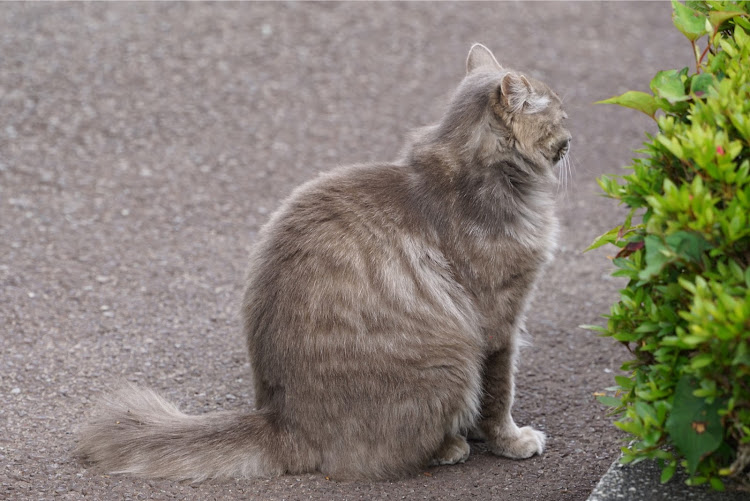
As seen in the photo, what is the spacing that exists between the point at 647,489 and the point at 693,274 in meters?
0.79

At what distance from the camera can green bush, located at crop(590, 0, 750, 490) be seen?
2.32 m

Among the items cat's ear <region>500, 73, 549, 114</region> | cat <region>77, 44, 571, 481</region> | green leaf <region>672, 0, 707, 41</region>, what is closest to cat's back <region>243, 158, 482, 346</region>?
cat <region>77, 44, 571, 481</region>

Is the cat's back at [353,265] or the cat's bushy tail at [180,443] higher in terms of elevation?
the cat's back at [353,265]

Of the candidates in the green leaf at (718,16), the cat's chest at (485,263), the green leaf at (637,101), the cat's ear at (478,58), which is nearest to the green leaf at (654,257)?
the green leaf at (637,101)

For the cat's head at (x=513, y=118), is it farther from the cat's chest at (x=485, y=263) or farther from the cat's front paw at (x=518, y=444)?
the cat's front paw at (x=518, y=444)

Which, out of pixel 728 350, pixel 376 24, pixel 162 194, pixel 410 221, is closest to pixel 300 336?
pixel 410 221

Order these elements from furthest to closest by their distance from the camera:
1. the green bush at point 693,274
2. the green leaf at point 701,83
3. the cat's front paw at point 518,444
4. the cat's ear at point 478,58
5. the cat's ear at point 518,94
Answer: the cat's ear at point 478,58 < the cat's front paw at point 518,444 < the cat's ear at point 518,94 < the green leaf at point 701,83 < the green bush at point 693,274

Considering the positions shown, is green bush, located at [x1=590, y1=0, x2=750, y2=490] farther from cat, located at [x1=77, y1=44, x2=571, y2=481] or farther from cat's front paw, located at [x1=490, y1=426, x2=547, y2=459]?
cat's front paw, located at [x1=490, y1=426, x2=547, y2=459]

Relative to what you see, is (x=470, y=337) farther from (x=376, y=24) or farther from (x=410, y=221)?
(x=376, y=24)

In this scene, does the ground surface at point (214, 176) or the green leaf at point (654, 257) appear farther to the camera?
the ground surface at point (214, 176)

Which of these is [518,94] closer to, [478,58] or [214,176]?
[478,58]

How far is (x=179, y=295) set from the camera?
16.9 ft

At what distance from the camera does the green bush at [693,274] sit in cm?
232

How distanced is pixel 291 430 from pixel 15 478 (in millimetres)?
1113
